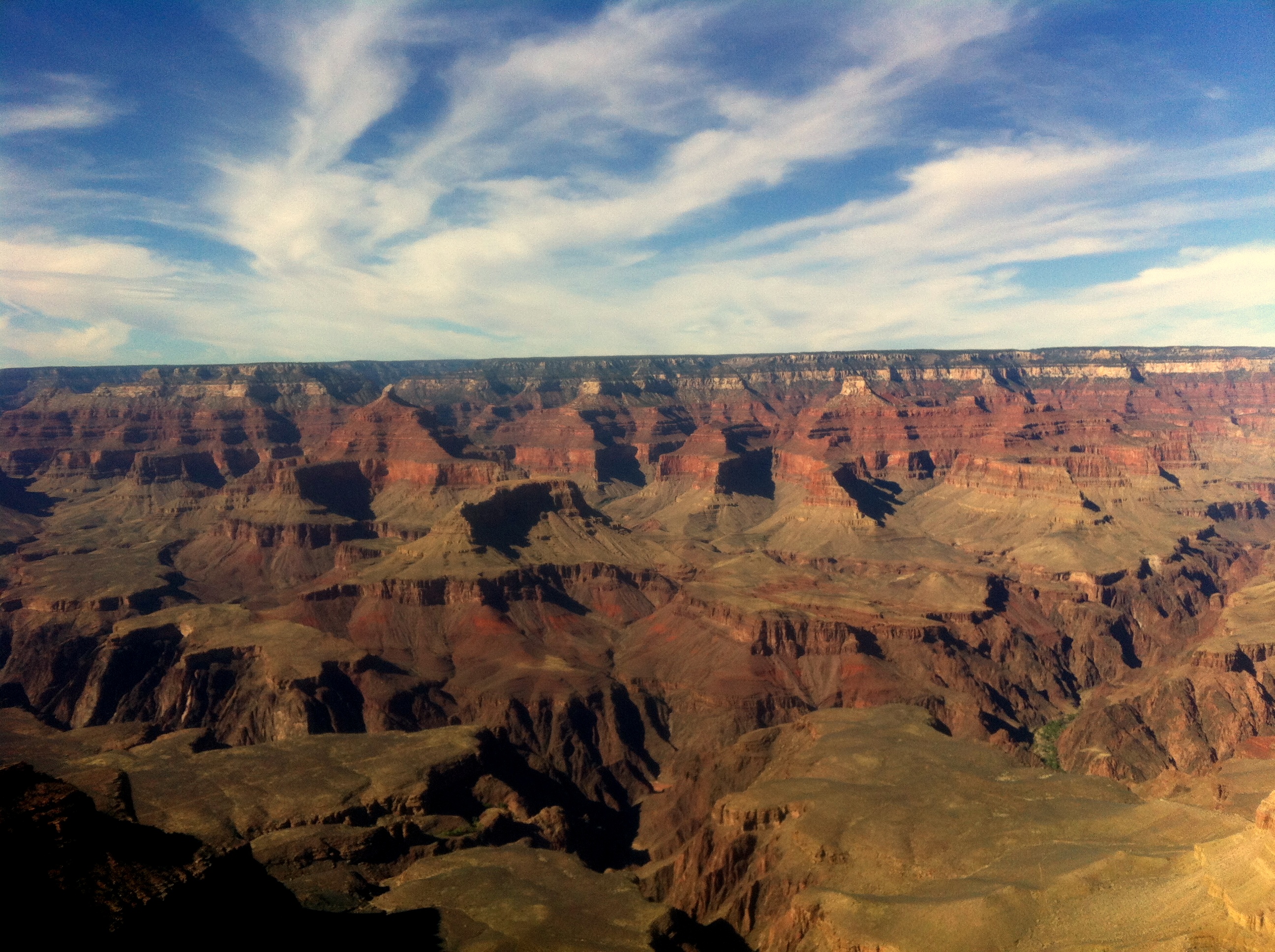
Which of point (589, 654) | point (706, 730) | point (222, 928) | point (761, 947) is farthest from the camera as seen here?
point (589, 654)

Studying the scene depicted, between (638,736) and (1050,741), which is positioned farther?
(1050,741)

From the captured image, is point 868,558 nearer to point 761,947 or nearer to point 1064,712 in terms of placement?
point 1064,712

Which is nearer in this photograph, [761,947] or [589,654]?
[761,947]

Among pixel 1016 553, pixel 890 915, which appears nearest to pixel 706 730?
pixel 890 915

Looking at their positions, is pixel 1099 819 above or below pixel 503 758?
above

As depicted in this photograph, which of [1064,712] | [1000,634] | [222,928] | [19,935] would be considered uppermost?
[19,935]

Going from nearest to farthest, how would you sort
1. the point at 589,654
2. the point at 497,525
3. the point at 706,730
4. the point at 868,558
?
the point at 706,730
the point at 589,654
the point at 497,525
the point at 868,558

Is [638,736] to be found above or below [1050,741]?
above

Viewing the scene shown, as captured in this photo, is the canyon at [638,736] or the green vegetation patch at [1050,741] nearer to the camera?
the canyon at [638,736]

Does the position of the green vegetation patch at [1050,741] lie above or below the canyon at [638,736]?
below

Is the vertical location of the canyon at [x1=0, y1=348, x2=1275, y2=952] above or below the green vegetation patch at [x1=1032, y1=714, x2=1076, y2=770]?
above

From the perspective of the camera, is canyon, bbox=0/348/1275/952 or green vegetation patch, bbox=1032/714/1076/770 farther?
green vegetation patch, bbox=1032/714/1076/770
